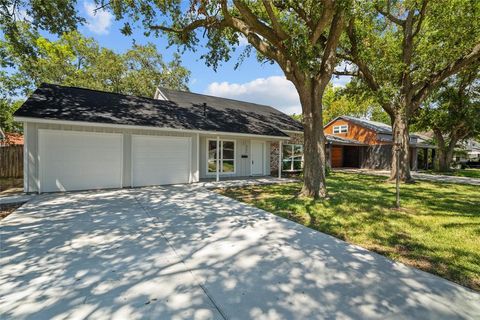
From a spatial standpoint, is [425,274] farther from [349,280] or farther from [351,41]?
[351,41]

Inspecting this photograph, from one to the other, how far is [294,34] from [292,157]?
8880 millimetres

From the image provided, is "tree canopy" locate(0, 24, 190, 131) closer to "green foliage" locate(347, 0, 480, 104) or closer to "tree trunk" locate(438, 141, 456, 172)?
"green foliage" locate(347, 0, 480, 104)

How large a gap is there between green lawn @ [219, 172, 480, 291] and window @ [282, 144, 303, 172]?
258 inches

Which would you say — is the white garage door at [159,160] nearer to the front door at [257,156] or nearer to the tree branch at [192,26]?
the tree branch at [192,26]

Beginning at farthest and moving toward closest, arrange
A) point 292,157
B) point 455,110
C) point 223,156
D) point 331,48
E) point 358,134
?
point 358,134, point 455,110, point 292,157, point 223,156, point 331,48

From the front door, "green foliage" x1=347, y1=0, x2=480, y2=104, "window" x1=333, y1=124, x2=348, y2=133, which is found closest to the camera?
"green foliage" x1=347, y1=0, x2=480, y2=104

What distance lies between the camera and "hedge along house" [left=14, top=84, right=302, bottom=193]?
27.1 feet

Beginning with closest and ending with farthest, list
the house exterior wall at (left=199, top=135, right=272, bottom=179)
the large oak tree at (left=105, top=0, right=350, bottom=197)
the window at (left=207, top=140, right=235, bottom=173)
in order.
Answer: the large oak tree at (left=105, top=0, right=350, bottom=197) → the house exterior wall at (left=199, top=135, right=272, bottom=179) → the window at (left=207, top=140, right=235, bottom=173)

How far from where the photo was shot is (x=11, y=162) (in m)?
11.7

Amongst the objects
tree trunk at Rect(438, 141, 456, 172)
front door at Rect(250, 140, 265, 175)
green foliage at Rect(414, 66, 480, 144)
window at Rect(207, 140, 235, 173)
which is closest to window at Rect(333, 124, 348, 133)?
green foliage at Rect(414, 66, 480, 144)

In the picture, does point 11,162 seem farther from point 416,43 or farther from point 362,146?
point 362,146

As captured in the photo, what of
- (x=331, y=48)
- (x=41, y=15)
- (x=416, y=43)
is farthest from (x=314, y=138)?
(x=41, y=15)

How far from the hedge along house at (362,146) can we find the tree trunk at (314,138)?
14.5 meters

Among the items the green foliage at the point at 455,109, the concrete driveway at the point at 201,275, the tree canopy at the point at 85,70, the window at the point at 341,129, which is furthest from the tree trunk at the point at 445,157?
the tree canopy at the point at 85,70
